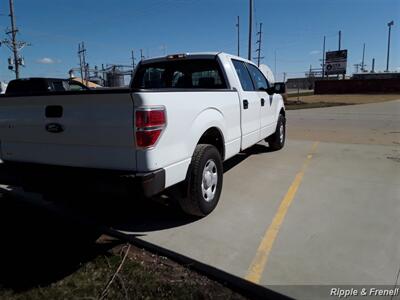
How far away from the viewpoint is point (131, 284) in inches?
110

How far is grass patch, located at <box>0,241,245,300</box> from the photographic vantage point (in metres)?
2.65

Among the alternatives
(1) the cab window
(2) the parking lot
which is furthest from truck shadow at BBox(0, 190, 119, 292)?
(1) the cab window

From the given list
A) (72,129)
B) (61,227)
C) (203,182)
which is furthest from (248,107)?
(61,227)

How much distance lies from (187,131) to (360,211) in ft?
7.76

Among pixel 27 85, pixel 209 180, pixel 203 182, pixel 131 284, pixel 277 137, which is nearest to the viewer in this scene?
pixel 131 284

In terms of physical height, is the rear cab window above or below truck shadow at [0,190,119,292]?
above

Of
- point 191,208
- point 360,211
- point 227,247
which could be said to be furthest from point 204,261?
point 360,211

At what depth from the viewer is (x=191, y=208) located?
3.74m

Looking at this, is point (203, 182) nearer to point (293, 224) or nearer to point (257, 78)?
point (293, 224)

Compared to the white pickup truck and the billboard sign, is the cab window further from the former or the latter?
the billboard sign

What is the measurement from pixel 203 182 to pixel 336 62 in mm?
74243

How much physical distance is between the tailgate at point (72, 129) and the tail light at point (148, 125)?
0.21ft

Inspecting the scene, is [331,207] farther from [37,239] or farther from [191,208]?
[37,239]

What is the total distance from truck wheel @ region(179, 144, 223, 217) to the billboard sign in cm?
7201
